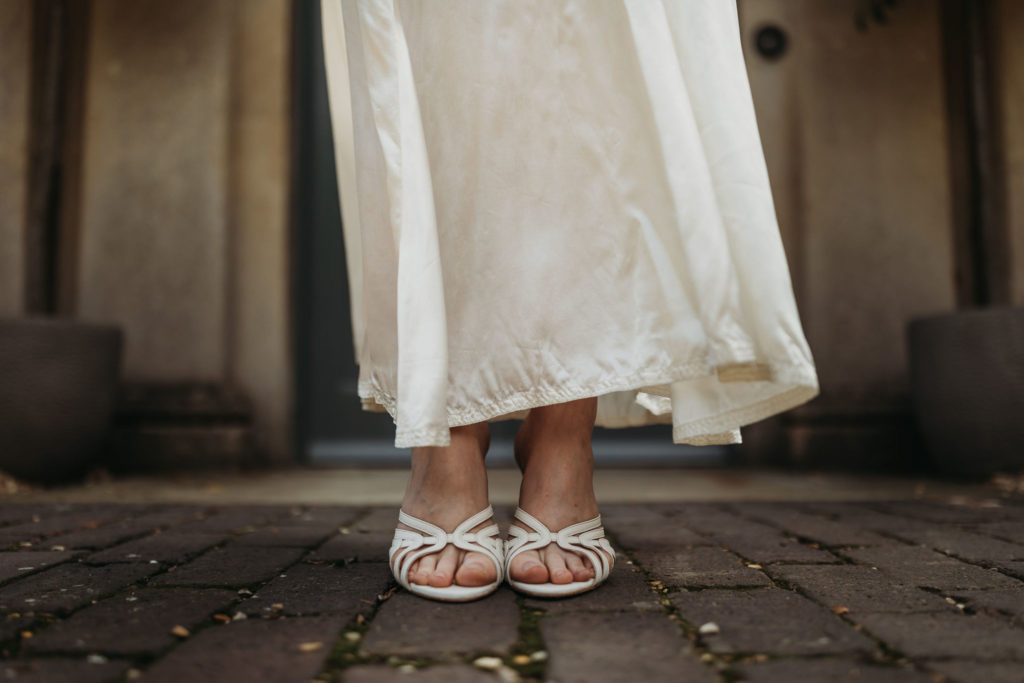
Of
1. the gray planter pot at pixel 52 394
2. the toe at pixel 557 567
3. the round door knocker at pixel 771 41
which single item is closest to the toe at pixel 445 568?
the toe at pixel 557 567

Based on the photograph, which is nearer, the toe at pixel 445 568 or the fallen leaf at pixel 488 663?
the fallen leaf at pixel 488 663

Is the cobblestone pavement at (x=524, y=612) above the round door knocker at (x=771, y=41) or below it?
below

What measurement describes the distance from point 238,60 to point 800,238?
266 cm

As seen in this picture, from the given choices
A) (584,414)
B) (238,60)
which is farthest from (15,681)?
(238,60)

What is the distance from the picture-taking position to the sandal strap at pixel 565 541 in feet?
3.61

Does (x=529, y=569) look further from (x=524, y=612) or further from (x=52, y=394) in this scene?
(x=52, y=394)

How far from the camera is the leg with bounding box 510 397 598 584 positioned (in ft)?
3.59

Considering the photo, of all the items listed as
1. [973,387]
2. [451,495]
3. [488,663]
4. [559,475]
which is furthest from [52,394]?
[973,387]

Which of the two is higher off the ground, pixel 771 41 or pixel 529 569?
pixel 771 41

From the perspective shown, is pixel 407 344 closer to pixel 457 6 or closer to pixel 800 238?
pixel 457 6

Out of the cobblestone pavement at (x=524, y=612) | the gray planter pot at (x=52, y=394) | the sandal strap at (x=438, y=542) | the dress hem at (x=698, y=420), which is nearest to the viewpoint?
the cobblestone pavement at (x=524, y=612)

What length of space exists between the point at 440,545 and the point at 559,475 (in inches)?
8.5

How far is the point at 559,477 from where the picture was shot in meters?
1.16

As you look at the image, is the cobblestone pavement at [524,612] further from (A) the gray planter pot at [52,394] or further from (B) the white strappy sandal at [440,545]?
(A) the gray planter pot at [52,394]
